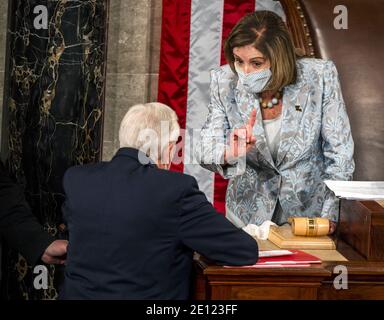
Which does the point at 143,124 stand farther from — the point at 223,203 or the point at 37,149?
the point at 223,203

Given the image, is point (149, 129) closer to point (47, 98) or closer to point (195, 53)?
point (47, 98)

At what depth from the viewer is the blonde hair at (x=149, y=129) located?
288 centimetres

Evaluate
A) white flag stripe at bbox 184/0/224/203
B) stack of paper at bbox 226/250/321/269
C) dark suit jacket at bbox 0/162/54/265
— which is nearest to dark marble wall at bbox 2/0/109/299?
white flag stripe at bbox 184/0/224/203

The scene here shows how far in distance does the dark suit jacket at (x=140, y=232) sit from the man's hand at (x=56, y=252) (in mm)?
366

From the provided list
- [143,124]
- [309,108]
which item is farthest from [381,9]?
[143,124]

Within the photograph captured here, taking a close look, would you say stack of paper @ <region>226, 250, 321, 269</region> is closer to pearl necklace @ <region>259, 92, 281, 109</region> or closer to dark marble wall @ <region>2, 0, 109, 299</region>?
pearl necklace @ <region>259, 92, 281, 109</region>

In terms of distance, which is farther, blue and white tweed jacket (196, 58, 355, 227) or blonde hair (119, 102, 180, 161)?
blue and white tweed jacket (196, 58, 355, 227)

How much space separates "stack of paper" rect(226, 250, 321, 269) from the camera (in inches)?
115

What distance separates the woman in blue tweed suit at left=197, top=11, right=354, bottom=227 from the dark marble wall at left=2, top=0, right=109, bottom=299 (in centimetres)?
95

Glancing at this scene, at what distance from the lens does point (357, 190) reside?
342 cm

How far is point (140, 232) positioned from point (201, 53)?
262 centimetres

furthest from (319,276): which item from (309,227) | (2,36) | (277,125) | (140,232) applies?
(2,36)

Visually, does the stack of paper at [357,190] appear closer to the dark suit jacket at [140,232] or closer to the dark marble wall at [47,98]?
the dark suit jacket at [140,232]

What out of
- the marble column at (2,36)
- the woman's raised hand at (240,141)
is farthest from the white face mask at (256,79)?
the marble column at (2,36)
